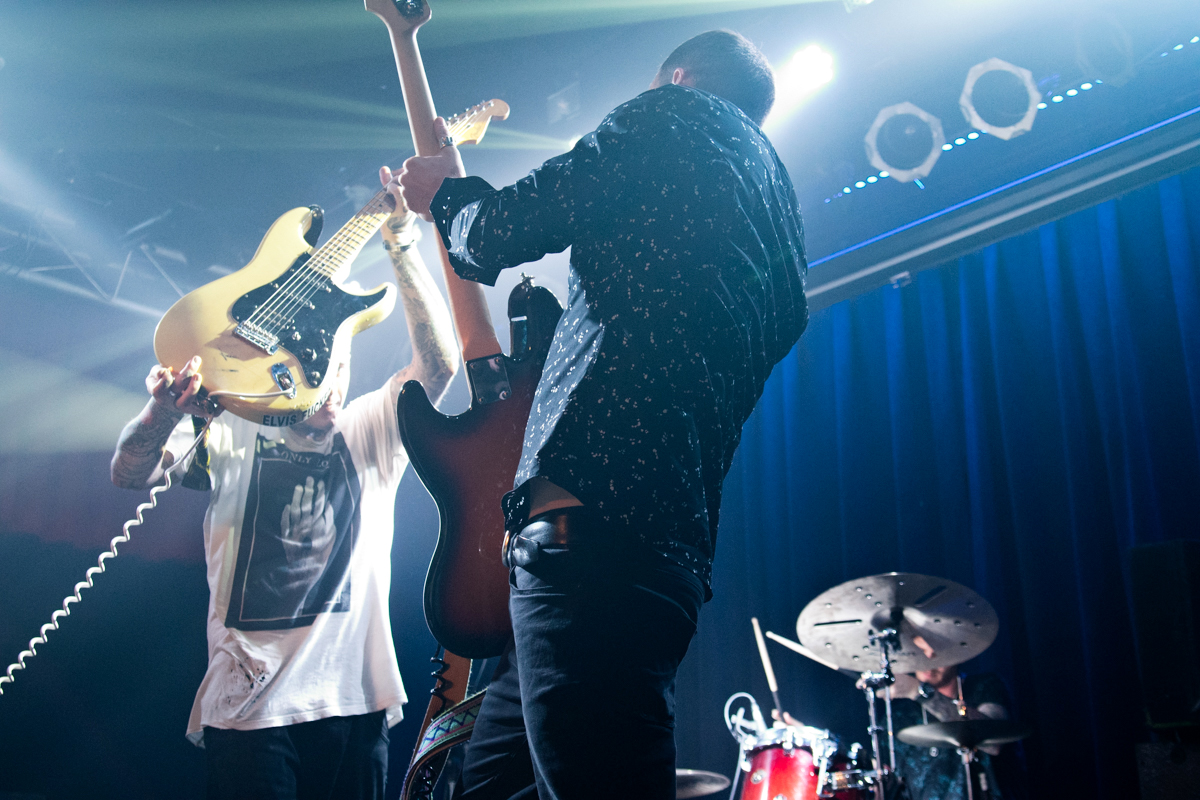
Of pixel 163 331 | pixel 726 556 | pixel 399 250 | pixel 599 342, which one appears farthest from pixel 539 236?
pixel 726 556

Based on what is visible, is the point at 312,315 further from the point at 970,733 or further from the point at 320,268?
the point at 970,733

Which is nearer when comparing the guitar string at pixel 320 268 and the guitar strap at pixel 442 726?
the guitar strap at pixel 442 726

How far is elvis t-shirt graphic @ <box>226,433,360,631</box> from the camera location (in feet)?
7.21

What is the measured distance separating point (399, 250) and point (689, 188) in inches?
67.0

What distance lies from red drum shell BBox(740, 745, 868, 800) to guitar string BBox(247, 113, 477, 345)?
255 cm

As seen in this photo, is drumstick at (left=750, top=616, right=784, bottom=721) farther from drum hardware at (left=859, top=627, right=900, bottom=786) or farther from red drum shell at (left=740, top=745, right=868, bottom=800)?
drum hardware at (left=859, top=627, right=900, bottom=786)

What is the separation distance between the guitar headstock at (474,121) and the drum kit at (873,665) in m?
2.24

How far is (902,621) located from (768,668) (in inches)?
33.2

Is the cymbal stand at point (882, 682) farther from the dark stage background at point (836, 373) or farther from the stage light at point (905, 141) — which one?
the stage light at point (905, 141)

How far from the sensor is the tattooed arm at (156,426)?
6.28 feet

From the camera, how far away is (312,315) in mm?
2074

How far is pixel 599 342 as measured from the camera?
0.98 meters

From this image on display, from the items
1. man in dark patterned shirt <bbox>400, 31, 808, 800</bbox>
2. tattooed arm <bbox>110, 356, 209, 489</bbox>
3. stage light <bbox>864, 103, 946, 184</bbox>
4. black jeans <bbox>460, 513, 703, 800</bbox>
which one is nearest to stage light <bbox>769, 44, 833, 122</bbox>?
stage light <bbox>864, 103, 946, 184</bbox>

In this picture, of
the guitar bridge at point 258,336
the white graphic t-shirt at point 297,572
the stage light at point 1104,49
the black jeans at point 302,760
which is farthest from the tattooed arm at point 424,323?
the stage light at point 1104,49
